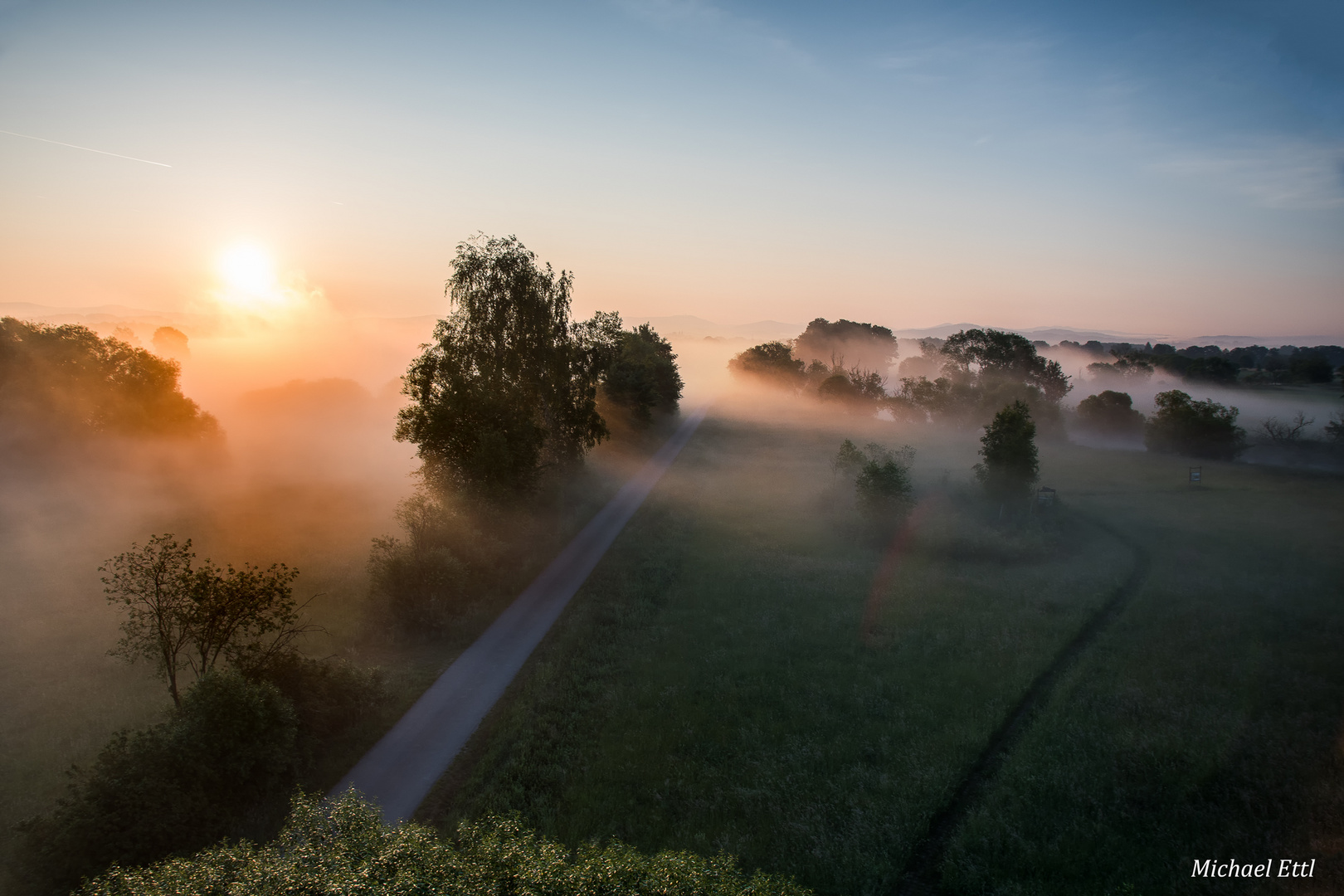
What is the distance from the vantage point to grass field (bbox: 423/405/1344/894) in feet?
39.5

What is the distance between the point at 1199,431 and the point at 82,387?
8941 cm

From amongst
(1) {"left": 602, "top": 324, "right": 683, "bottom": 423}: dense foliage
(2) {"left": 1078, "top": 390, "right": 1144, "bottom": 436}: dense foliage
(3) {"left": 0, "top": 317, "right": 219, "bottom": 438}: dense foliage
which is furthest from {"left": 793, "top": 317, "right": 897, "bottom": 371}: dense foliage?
(3) {"left": 0, "top": 317, "right": 219, "bottom": 438}: dense foliage

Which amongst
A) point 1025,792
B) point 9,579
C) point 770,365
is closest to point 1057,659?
point 1025,792

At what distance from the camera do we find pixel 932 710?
1683 cm

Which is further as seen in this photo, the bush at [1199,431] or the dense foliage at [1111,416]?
the dense foliage at [1111,416]

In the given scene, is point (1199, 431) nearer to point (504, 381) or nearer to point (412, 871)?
point (504, 381)

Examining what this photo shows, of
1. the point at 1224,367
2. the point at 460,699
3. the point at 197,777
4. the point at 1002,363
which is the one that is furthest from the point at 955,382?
the point at 197,777

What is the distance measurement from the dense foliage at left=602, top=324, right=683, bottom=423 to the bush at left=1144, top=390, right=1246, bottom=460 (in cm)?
5088

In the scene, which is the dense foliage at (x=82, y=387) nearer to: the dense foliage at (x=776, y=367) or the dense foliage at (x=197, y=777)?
the dense foliage at (x=197, y=777)

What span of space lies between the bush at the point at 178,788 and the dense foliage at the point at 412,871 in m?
2.45

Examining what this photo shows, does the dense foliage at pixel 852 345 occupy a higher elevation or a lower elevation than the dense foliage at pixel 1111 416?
higher

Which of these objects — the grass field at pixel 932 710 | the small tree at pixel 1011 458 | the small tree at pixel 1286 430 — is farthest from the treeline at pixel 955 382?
the grass field at pixel 932 710

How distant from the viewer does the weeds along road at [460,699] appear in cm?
1323

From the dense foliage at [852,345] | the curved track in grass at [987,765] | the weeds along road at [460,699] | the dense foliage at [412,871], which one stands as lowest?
the weeds along road at [460,699]
